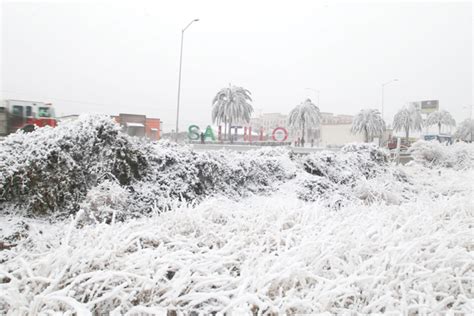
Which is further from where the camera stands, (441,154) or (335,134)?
(335,134)

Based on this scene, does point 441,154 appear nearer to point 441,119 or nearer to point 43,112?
point 43,112

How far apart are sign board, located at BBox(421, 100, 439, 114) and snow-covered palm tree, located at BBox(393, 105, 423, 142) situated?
10.0m

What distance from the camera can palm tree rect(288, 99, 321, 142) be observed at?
1790 inches

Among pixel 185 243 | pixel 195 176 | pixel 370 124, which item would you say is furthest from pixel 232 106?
pixel 185 243

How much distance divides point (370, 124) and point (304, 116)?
9.15 meters

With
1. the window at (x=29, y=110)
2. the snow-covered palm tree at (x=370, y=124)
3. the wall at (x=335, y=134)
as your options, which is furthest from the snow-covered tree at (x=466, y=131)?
the window at (x=29, y=110)

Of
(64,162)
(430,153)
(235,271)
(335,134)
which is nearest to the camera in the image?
(235,271)

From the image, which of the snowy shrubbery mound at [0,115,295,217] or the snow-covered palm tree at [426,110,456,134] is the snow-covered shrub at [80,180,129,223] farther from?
the snow-covered palm tree at [426,110,456,134]

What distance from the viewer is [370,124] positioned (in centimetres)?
4534

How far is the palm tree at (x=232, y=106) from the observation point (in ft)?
133

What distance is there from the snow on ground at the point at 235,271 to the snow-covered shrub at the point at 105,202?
865mm

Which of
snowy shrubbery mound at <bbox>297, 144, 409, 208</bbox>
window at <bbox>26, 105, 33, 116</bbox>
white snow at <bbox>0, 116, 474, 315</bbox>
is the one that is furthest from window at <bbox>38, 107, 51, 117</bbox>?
snowy shrubbery mound at <bbox>297, 144, 409, 208</bbox>

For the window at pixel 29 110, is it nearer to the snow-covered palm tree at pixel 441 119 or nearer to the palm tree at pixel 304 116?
the palm tree at pixel 304 116

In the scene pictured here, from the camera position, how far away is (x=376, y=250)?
271 centimetres
